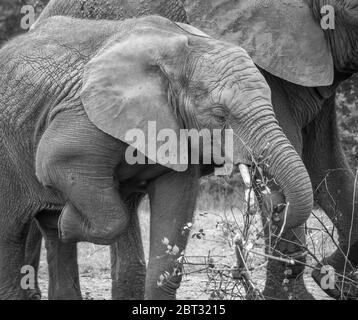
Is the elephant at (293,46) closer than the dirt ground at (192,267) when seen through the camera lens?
Yes

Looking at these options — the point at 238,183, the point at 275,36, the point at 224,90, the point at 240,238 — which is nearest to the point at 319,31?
the point at 275,36

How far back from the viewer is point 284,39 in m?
7.47

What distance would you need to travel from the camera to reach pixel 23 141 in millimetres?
7129

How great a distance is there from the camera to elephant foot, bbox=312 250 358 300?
7040 millimetres

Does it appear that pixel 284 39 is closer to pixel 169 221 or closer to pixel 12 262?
pixel 169 221

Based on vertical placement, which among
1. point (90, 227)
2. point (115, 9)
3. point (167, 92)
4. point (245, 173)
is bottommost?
point (90, 227)

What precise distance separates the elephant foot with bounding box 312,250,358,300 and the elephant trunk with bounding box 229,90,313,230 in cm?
56

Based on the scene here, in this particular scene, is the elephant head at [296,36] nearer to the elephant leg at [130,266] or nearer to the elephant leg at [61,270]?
the elephant leg at [130,266]

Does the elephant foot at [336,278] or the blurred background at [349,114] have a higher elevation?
the blurred background at [349,114]

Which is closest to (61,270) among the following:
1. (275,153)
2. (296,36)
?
(275,153)

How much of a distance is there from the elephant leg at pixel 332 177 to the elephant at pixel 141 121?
1.12 m

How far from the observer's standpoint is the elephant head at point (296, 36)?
741cm

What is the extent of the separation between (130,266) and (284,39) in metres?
1.33

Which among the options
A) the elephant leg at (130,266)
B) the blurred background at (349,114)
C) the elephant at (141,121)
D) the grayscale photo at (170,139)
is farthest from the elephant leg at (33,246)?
the blurred background at (349,114)
